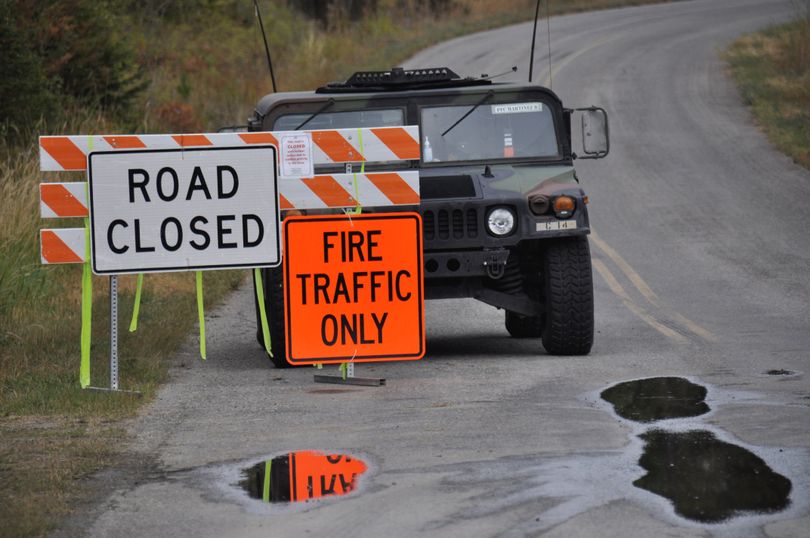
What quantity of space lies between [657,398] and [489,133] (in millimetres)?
3199

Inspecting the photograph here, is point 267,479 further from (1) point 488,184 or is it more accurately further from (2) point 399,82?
(2) point 399,82

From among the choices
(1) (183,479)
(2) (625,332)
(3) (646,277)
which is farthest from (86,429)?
(3) (646,277)

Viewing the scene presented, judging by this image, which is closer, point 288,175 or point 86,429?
point 86,429

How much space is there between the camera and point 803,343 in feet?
35.2

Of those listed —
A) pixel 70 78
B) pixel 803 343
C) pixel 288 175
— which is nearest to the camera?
pixel 288 175

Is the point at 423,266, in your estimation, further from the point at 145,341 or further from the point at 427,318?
the point at 427,318

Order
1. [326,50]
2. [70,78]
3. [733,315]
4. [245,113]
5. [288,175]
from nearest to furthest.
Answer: [288,175] < [733,315] < [70,78] < [245,113] < [326,50]

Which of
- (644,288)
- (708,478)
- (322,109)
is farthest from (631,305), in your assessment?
(708,478)

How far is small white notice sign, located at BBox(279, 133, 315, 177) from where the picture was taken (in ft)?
30.7

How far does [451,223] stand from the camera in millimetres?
10039

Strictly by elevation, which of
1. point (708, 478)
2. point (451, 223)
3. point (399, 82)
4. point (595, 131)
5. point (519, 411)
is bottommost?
point (708, 478)

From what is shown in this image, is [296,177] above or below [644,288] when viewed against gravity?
above

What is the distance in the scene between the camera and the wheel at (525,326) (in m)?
11.9

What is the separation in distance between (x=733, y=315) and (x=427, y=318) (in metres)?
2.78
